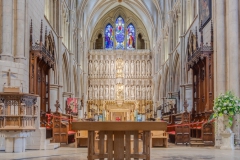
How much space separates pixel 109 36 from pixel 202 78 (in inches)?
1013

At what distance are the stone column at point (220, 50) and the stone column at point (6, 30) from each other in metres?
7.05

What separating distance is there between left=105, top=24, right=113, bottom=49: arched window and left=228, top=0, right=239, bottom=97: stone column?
1140 inches

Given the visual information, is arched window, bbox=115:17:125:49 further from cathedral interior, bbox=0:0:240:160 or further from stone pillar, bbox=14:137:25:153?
stone pillar, bbox=14:137:25:153

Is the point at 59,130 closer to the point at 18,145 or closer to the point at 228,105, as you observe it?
the point at 18,145

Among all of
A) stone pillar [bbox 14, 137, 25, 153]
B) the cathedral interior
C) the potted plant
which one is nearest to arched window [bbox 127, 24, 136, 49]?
the cathedral interior

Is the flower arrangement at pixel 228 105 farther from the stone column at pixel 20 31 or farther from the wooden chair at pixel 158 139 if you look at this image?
the stone column at pixel 20 31

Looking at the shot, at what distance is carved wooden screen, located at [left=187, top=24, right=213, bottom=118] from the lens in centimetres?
1480

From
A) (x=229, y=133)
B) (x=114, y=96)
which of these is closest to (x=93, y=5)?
(x=114, y=96)

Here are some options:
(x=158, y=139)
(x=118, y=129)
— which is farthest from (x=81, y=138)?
(x=118, y=129)

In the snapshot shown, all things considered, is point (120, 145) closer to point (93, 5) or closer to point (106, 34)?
point (93, 5)

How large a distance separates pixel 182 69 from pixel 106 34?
1995 cm

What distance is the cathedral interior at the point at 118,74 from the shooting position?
33.7ft

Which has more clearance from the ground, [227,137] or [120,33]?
[120,33]

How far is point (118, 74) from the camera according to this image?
38.6 m
